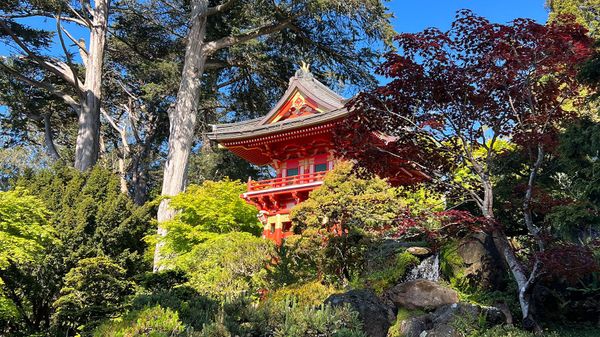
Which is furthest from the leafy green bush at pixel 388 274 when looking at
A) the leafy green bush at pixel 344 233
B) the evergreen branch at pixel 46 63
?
the evergreen branch at pixel 46 63

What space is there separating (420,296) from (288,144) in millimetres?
9741

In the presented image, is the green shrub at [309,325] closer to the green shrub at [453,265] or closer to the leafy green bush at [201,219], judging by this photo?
the green shrub at [453,265]

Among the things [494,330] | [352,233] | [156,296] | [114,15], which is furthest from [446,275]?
[114,15]

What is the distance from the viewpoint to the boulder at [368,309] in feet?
22.1

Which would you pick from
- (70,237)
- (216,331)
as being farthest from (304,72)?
(216,331)

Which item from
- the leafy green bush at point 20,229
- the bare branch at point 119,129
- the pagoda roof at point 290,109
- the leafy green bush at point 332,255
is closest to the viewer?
the leafy green bush at point 20,229

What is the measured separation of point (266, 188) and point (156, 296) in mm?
10078

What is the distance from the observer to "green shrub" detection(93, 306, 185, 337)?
16.9 feet

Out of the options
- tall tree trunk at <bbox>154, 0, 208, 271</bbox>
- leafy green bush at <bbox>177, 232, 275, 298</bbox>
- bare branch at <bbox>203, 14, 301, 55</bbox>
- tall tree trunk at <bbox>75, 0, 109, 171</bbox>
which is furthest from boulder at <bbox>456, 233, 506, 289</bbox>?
tall tree trunk at <bbox>75, 0, 109, 171</bbox>

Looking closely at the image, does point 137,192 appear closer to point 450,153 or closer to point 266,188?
point 266,188

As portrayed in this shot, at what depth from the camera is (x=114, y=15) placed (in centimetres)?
2081

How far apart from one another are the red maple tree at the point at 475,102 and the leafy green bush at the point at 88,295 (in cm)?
436

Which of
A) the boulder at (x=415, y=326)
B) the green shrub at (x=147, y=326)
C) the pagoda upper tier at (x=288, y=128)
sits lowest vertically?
the boulder at (x=415, y=326)

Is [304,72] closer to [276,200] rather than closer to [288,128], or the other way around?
[288,128]
